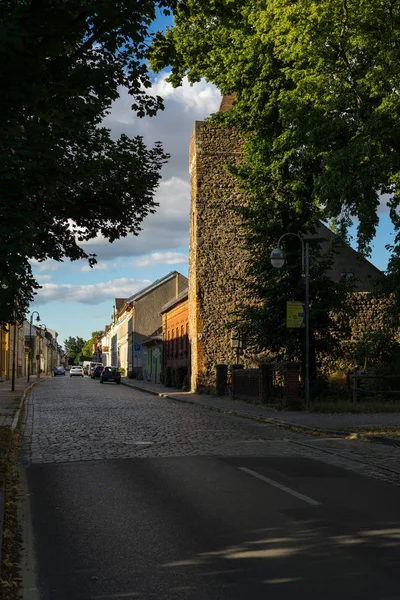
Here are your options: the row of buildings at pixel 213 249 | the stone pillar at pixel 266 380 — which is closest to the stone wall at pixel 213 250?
the row of buildings at pixel 213 249

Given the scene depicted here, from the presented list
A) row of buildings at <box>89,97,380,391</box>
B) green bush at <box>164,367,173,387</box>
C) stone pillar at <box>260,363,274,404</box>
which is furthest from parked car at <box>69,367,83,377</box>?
stone pillar at <box>260,363,274,404</box>

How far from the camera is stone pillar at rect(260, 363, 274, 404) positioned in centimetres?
2578

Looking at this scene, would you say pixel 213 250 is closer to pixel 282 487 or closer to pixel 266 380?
pixel 266 380

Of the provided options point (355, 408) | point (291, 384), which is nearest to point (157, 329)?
point (291, 384)

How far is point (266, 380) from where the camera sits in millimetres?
26000

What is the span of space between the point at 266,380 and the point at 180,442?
12.7 meters

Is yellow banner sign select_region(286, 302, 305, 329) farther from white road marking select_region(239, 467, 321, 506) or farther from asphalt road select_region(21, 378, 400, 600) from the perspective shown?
white road marking select_region(239, 467, 321, 506)

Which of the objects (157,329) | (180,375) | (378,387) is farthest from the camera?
(157,329)

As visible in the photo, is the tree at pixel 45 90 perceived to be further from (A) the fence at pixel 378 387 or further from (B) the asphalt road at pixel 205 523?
(A) the fence at pixel 378 387

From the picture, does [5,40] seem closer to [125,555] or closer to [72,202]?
[125,555]

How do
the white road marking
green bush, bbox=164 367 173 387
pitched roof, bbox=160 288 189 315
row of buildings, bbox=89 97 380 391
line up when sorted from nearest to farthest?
the white road marking, row of buildings, bbox=89 97 380 391, green bush, bbox=164 367 173 387, pitched roof, bbox=160 288 189 315

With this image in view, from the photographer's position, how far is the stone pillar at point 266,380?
2578cm

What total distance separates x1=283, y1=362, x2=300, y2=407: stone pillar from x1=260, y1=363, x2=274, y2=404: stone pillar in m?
2.30

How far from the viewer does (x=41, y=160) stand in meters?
7.95
